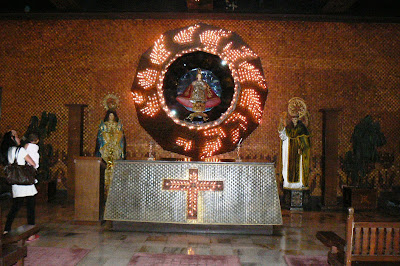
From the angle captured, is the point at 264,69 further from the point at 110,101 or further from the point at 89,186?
the point at 89,186

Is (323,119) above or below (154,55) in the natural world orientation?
below

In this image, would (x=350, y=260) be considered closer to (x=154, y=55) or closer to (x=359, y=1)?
(x=154, y=55)

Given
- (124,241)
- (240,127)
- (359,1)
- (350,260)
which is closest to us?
(350,260)

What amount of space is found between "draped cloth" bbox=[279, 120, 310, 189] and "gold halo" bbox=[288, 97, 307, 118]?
Answer: 0.86 feet

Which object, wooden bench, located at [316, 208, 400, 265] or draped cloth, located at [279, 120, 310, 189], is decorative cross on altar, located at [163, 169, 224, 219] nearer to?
wooden bench, located at [316, 208, 400, 265]

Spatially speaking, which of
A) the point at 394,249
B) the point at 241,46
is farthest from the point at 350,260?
the point at 241,46

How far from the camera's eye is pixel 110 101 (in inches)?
309


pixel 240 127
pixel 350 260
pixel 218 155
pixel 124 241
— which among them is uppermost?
pixel 240 127

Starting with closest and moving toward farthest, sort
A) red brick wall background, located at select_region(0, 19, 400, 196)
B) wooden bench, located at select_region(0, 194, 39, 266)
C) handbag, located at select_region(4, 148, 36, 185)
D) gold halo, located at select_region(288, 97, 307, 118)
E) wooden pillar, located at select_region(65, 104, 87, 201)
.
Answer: wooden bench, located at select_region(0, 194, 39, 266), handbag, located at select_region(4, 148, 36, 185), gold halo, located at select_region(288, 97, 307, 118), wooden pillar, located at select_region(65, 104, 87, 201), red brick wall background, located at select_region(0, 19, 400, 196)

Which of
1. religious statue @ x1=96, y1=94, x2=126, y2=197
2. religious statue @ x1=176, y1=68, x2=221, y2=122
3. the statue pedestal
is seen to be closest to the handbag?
religious statue @ x1=96, y1=94, x2=126, y2=197

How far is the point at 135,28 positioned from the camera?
8094 millimetres

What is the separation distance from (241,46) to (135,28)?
2525 millimetres

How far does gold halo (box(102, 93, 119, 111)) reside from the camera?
7722 millimetres

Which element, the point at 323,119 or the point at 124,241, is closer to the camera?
the point at 124,241
